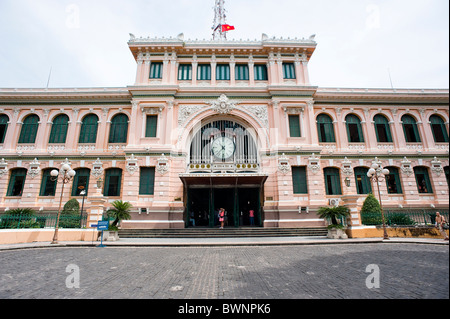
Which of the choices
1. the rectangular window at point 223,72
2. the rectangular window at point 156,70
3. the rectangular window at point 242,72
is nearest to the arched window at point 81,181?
the rectangular window at point 156,70

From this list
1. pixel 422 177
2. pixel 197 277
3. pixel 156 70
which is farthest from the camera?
pixel 156 70

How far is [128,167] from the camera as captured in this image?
2098 centimetres

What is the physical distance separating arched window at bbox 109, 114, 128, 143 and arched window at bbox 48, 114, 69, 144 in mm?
4505

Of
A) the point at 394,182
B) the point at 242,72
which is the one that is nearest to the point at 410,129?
the point at 394,182

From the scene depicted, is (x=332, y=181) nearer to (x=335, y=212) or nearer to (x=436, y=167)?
(x=335, y=212)

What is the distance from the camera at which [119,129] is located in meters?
23.8

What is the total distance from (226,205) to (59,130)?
18.4m

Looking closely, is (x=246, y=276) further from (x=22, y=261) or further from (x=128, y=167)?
(x=128, y=167)

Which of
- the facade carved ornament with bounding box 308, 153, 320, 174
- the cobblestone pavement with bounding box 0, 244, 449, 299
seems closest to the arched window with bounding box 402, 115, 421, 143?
the facade carved ornament with bounding box 308, 153, 320, 174

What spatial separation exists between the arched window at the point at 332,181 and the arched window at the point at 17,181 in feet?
93.2

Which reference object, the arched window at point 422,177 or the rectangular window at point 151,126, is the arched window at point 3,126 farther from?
the arched window at point 422,177

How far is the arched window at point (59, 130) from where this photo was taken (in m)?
23.5
